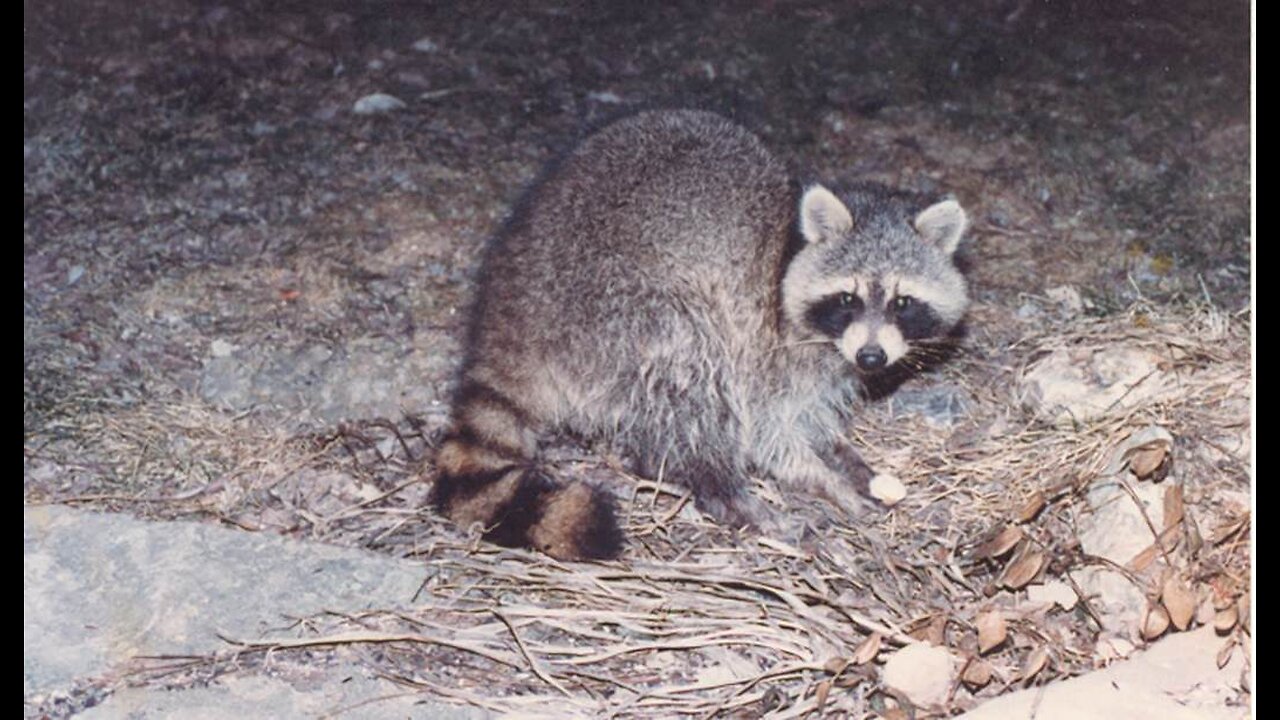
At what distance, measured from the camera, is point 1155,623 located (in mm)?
2611

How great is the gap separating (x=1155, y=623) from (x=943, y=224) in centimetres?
135

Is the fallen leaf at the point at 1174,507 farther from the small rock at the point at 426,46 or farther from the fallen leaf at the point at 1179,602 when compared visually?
the small rock at the point at 426,46

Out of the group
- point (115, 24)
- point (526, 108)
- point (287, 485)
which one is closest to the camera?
point (287, 485)

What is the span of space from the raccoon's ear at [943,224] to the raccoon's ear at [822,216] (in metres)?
0.21

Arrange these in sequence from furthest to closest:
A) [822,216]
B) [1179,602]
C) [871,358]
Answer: [822,216] → [871,358] → [1179,602]

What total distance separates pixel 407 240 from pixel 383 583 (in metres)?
1.86

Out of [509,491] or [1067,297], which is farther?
[1067,297]

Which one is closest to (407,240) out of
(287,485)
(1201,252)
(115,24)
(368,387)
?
(368,387)

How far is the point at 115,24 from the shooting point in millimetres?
5742

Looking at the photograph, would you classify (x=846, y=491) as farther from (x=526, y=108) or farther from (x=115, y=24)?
(x=115, y=24)

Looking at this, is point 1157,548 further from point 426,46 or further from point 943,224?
point 426,46

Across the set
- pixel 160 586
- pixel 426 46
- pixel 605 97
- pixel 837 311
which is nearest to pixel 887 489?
pixel 837 311

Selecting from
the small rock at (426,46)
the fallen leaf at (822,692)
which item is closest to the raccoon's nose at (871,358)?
the fallen leaf at (822,692)
